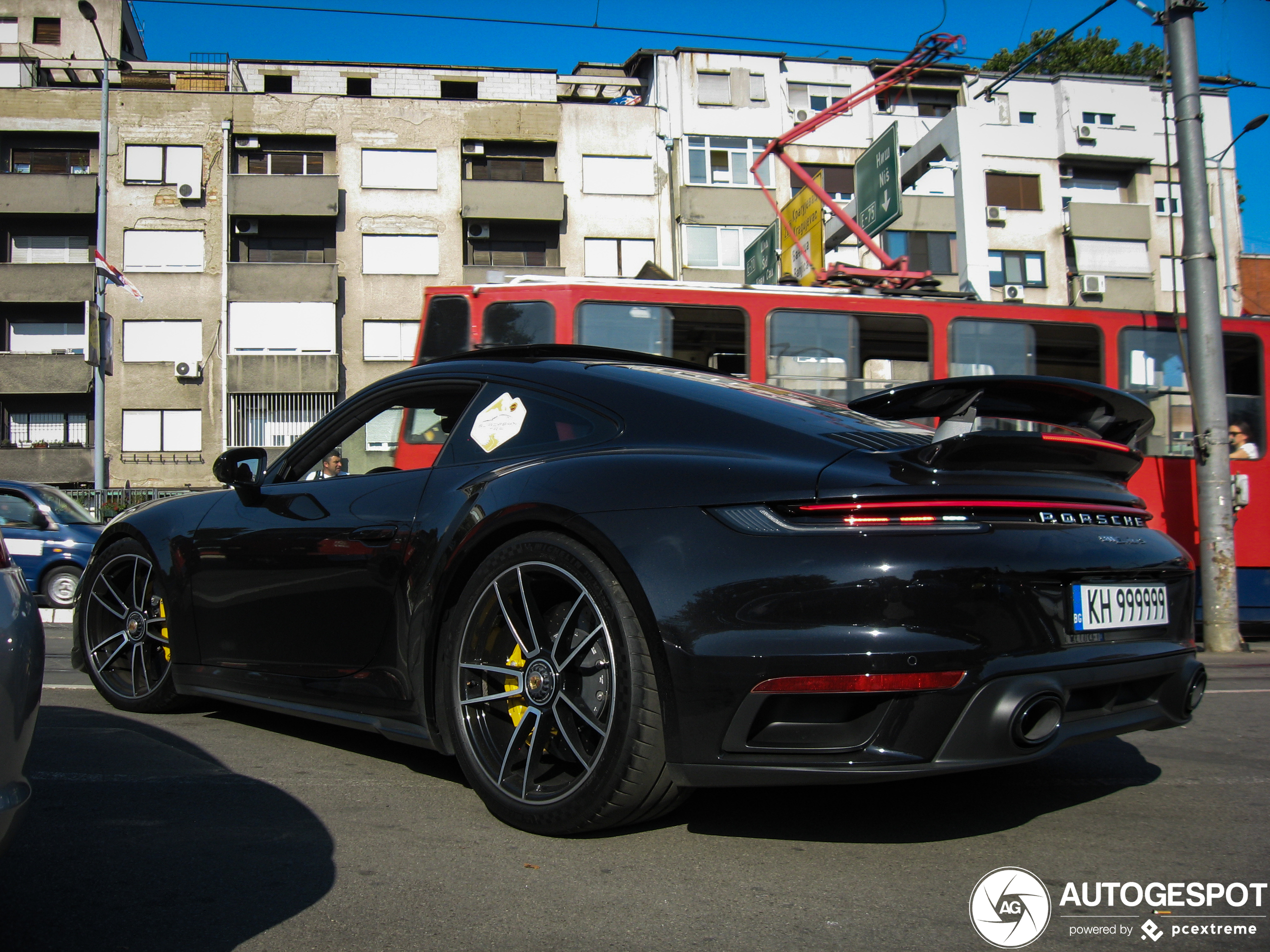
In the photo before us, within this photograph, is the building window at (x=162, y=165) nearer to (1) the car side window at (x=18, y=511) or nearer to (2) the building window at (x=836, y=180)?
(2) the building window at (x=836, y=180)

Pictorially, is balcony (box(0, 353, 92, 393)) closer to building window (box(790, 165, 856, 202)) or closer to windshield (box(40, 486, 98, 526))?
windshield (box(40, 486, 98, 526))

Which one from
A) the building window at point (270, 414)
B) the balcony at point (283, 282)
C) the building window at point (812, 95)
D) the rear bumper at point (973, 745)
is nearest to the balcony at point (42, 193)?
the balcony at point (283, 282)

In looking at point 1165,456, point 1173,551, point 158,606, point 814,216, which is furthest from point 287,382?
point 1173,551

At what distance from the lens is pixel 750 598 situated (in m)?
2.43

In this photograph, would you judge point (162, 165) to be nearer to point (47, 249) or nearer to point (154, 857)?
point (47, 249)

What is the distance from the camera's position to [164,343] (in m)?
33.5

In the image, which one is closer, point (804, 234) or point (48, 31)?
point (804, 234)

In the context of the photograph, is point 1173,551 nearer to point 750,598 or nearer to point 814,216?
point 750,598

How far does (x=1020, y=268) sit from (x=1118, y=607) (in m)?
36.3

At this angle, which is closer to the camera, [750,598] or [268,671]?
[750,598]

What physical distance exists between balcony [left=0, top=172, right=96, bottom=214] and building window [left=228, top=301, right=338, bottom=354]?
6.25 metres

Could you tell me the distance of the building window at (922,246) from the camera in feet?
116

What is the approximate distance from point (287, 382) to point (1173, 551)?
32718mm

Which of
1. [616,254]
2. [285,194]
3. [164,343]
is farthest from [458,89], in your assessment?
[164,343]
